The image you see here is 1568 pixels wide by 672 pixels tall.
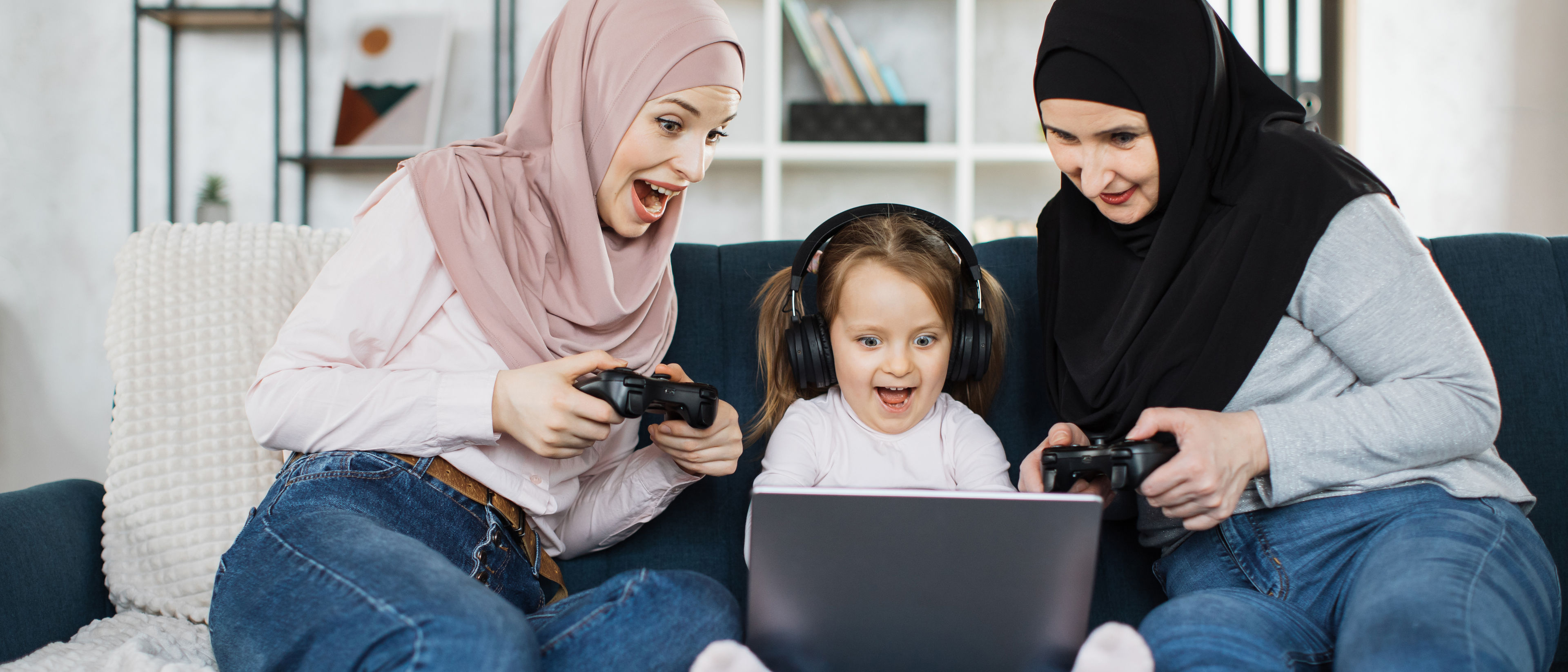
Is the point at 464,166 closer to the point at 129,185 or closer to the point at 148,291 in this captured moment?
the point at 148,291

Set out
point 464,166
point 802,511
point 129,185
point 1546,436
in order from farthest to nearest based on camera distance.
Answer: point 129,185 → point 1546,436 → point 464,166 → point 802,511

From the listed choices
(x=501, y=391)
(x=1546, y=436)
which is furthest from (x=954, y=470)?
(x=1546, y=436)

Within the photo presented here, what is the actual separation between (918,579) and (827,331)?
0.50 m

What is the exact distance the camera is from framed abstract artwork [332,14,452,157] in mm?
2564

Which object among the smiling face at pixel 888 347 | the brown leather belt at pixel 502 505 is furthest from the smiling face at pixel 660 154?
the brown leather belt at pixel 502 505

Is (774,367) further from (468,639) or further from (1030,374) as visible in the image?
(468,639)

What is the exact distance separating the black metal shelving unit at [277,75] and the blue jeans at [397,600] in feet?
5.80

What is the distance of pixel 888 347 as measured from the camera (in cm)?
125

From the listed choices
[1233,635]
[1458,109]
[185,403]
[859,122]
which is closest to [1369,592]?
[1233,635]

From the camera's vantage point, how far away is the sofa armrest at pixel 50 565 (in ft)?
3.48

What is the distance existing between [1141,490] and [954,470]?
0.35 meters

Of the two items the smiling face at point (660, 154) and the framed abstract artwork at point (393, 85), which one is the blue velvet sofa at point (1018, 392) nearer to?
the smiling face at point (660, 154)

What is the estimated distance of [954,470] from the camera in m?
1.26

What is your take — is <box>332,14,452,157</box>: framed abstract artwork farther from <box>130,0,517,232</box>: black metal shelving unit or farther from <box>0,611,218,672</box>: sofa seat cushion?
<box>0,611,218,672</box>: sofa seat cushion
